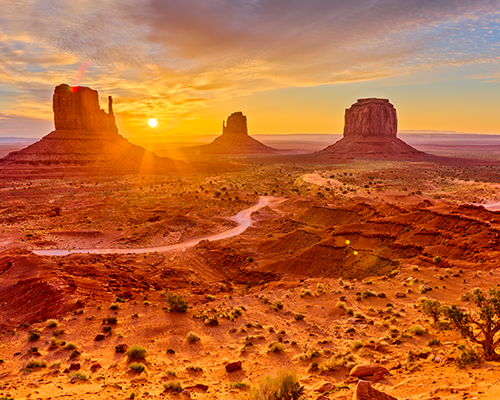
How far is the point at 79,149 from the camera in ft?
345

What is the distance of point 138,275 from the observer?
26.3m

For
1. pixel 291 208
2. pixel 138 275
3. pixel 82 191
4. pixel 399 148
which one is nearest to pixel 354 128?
pixel 399 148

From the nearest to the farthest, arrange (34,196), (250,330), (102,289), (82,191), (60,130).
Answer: (250,330)
(102,289)
(34,196)
(82,191)
(60,130)

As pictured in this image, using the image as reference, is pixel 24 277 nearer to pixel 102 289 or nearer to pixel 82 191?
pixel 102 289

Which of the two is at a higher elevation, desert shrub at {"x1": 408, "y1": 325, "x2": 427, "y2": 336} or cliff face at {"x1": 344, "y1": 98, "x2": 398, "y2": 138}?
cliff face at {"x1": 344, "y1": 98, "x2": 398, "y2": 138}

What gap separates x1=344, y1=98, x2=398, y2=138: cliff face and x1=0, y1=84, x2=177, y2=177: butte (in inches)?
3912

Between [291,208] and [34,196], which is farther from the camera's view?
[34,196]

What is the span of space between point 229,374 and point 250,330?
13.6 ft

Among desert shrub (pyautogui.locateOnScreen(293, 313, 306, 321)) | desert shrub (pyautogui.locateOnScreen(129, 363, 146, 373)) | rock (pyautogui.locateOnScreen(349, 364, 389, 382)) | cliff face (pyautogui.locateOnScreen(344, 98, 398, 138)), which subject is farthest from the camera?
cliff face (pyautogui.locateOnScreen(344, 98, 398, 138))

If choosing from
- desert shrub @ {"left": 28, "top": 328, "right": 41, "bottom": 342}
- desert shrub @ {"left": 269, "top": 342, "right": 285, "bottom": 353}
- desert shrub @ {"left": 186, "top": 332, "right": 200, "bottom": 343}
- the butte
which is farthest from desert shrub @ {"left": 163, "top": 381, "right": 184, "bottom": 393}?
the butte

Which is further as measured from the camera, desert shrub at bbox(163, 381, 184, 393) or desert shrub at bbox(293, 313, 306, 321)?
desert shrub at bbox(293, 313, 306, 321)

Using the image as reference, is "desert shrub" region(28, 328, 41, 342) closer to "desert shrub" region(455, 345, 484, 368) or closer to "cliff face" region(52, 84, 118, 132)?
"desert shrub" region(455, 345, 484, 368)

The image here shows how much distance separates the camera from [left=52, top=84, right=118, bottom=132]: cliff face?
4358 inches

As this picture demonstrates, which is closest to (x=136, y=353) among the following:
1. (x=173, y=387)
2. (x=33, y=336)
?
(x=173, y=387)
